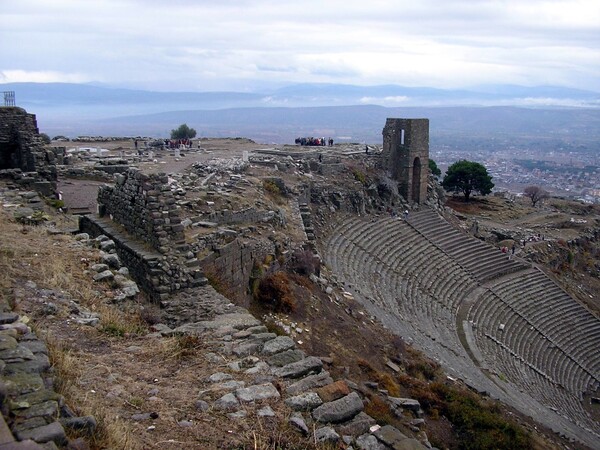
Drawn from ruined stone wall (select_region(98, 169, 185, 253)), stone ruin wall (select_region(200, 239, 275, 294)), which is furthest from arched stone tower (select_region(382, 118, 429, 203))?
ruined stone wall (select_region(98, 169, 185, 253))

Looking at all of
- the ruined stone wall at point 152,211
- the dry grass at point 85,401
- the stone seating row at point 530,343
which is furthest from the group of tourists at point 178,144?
the dry grass at point 85,401

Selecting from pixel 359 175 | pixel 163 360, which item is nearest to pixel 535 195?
pixel 359 175

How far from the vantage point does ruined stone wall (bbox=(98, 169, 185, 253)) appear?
931 cm

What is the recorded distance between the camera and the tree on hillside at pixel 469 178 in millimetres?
41906

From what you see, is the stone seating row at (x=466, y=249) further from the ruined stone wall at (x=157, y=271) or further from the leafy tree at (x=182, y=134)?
the leafy tree at (x=182, y=134)

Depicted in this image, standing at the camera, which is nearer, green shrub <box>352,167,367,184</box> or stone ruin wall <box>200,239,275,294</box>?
stone ruin wall <box>200,239,275,294</box>

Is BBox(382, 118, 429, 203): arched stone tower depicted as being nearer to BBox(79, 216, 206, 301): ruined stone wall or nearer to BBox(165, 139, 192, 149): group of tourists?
BBox(165, 139, 192, 149): group of tourists

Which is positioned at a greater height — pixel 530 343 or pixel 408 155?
pixel 408 155

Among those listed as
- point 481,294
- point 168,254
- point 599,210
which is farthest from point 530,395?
point 599,210

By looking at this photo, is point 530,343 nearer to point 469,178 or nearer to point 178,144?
point 178,144

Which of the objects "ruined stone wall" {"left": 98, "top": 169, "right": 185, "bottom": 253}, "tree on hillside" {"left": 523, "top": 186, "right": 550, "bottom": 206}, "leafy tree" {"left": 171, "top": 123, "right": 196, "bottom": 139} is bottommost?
"tree on hillside" {"left": 523, "top": 186, "right": 550, "bottom": 206}

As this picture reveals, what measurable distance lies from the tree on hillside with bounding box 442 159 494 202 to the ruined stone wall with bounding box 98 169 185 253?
35.1 m

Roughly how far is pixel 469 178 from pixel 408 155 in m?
15.4

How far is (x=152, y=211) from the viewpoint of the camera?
936 centimetres
